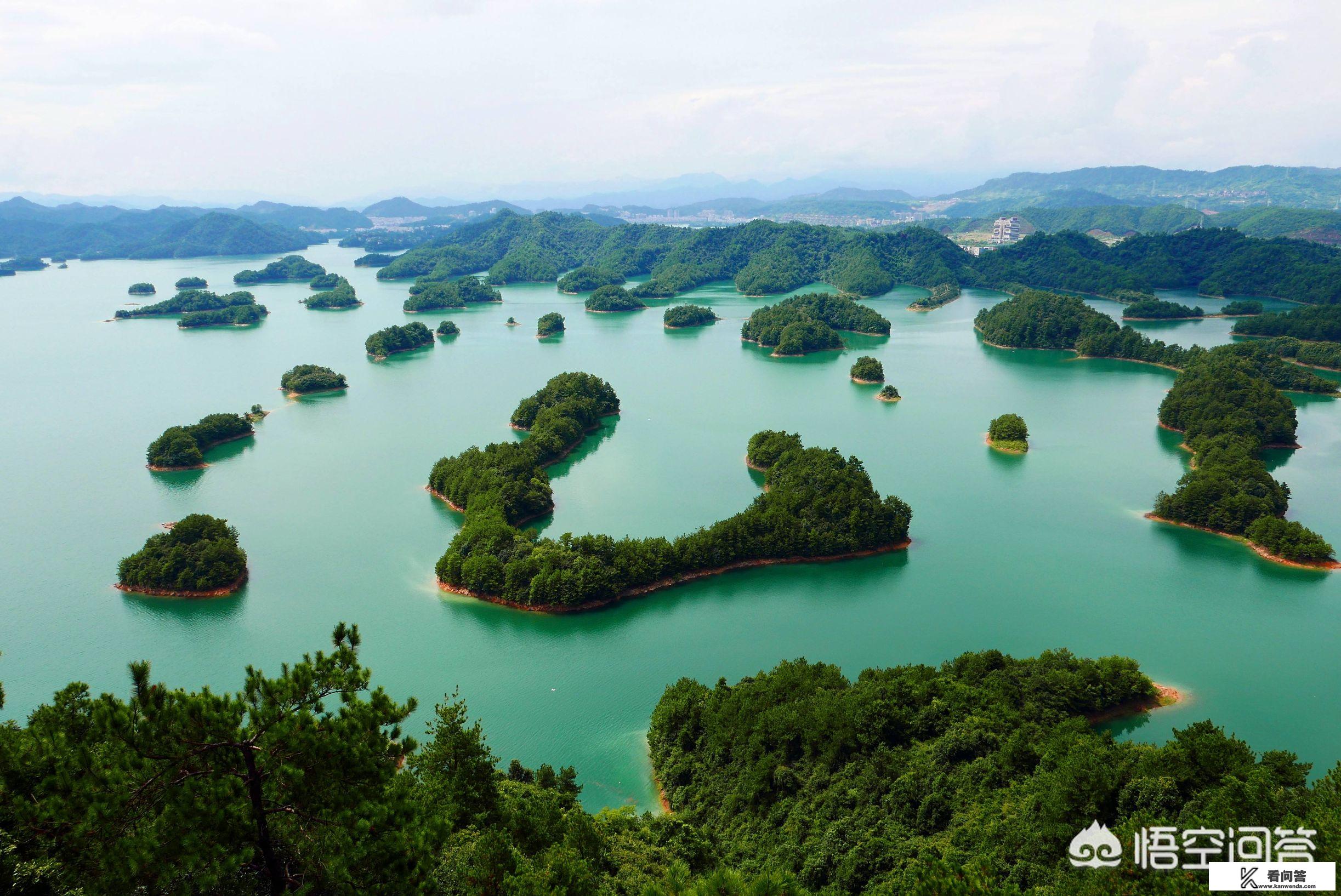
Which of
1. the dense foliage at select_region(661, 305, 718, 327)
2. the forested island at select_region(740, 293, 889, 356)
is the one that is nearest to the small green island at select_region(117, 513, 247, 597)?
the forested island at select_region(740, 293, 889, 356)

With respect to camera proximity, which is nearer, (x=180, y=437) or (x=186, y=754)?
(x=186, y=754)

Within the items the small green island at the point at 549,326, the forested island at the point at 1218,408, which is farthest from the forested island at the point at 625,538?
the small green island at the point at 549,326

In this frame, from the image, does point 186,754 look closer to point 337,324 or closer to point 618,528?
point 618,528

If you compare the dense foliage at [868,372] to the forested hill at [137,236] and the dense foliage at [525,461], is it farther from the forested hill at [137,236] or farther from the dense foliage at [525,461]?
A: the forested hill at [137,236]

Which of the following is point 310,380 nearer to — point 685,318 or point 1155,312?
point 685,318

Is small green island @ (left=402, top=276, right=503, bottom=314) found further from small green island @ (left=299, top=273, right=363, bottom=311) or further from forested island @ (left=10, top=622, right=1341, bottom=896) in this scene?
forested island @ (left=10, top=622, right=1341, bottom=896)

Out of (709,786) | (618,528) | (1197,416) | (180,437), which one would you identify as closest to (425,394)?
(180,437)

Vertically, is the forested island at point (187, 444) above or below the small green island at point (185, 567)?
above
